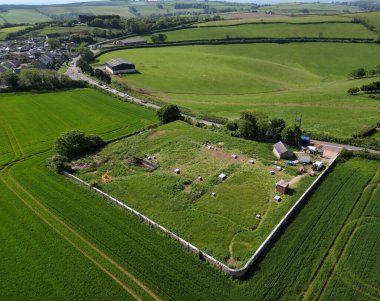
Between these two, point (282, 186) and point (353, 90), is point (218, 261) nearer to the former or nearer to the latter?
point (282, 186)

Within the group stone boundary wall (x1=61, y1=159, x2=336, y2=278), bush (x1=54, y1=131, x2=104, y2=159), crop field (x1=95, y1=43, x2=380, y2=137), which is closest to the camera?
stone boundary wall (x1=61, y1=159, x2=336, y2=278)

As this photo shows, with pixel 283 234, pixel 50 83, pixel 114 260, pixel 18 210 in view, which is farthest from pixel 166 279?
pixel 50 83

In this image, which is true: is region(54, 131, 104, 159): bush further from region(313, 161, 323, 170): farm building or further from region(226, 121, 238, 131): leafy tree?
region(313, 161, 323, 170): farm building

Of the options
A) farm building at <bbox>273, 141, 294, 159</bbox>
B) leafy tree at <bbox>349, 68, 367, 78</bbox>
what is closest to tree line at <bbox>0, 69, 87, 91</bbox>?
farm building at <bbox>273, 141, 294, 159</bbox>

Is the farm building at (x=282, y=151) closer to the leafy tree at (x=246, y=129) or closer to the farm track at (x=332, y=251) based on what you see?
the leafy tree at (x=246, y=129)

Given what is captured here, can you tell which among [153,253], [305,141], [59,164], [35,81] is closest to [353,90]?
[305,141]

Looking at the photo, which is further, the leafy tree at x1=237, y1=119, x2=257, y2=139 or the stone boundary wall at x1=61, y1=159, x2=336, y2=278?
the leafy tree at x1=237, y1=119, x2=257, y2=139

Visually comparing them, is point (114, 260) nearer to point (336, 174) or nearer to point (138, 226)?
point (138, 226)
